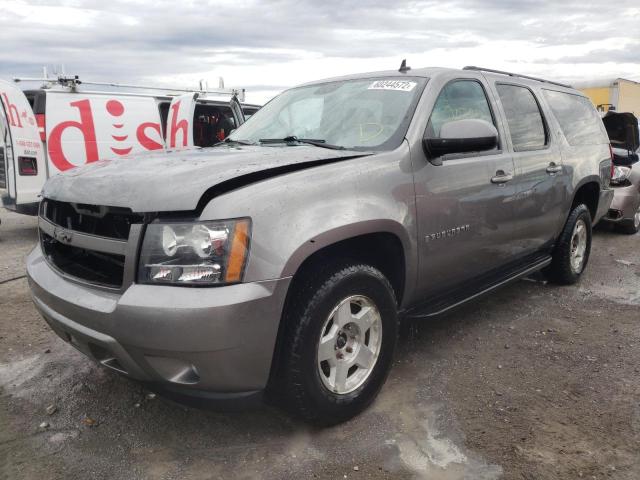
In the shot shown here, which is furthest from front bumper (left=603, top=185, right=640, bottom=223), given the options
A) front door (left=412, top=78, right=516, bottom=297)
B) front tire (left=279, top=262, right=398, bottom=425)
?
front tire (left=279, top=262, right=398, bottom=425)

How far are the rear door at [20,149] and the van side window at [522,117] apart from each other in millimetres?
5783

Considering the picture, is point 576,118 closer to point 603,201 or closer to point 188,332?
point 603,201

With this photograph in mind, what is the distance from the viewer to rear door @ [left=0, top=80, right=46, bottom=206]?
6.62 meters

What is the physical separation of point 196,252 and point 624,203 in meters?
6.95

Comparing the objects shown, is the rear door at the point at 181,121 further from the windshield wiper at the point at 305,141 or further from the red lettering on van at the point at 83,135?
the windshield wiper at the point at 305,141

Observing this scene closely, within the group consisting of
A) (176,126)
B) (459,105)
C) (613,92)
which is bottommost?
(176,126)

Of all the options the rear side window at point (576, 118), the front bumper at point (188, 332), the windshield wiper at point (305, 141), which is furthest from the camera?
the rear side window at point (576, 118)

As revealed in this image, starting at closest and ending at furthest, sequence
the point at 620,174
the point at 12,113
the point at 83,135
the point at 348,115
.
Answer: the point at 348,115
the point at 12,113
the point at 620,174
the point at 83,135

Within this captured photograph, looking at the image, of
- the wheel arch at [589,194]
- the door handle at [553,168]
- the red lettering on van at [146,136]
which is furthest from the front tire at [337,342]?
the red lettering on van at [146,136]

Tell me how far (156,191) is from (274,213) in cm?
50

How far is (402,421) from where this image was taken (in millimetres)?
2768

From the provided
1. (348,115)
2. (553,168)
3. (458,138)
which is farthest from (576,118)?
(348,115)

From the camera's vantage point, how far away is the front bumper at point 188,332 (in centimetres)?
209

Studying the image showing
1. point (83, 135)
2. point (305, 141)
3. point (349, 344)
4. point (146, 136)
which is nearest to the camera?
point (349, 344)
